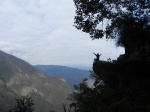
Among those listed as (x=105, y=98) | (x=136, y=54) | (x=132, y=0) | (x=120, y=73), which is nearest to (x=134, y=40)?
(x=136, y=54)

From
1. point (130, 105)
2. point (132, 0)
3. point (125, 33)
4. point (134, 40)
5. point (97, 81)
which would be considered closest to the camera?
point (130, 105)

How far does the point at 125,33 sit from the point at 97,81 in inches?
646

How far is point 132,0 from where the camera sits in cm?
2780

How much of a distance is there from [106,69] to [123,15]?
764cm

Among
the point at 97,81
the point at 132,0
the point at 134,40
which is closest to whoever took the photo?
the point at 132,0

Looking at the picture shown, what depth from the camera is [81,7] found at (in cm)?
2939

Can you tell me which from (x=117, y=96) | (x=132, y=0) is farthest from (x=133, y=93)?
(x=132, y=0)

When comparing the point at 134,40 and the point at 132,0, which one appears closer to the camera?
the point at 132,0

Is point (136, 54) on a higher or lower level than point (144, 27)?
lower

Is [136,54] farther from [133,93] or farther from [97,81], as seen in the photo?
[97,81]

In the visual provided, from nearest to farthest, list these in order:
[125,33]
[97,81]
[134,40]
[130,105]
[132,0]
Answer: [130,105], [132,0], [125,33], [134,40], [97,81]

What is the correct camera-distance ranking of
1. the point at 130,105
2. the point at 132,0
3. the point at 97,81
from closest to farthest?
the point at 130,105 → the point at 132,0 → the point at 97,81

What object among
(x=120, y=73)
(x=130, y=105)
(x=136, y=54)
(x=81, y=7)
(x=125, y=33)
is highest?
(x=81, y=7)

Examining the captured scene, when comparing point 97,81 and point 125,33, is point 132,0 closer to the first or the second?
point 125,33
